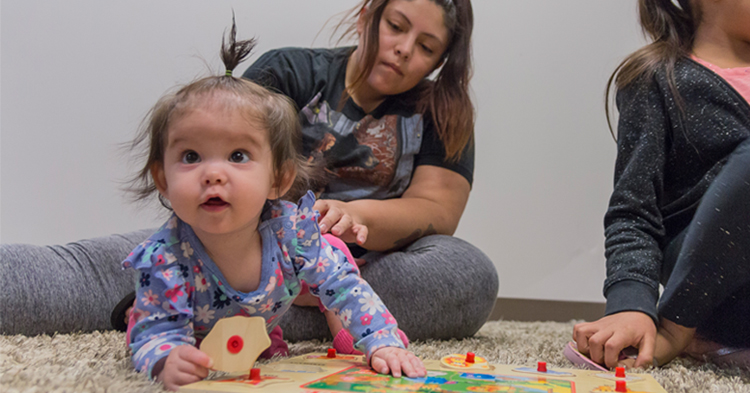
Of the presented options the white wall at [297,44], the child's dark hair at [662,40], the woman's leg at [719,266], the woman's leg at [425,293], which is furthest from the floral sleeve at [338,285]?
the white wall at [297,44]

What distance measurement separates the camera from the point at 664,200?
2.58ft

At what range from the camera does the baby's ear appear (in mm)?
563

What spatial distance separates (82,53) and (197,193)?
2.88 feet

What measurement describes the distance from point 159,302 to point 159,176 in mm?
127

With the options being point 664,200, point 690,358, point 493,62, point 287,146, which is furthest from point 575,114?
point 287,146

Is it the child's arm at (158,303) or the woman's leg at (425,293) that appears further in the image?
the woman's leg at (425,293)

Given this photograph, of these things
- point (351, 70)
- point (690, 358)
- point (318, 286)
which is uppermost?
point (351, 70)

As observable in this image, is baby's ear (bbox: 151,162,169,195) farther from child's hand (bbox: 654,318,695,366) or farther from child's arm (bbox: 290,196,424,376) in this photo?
child's hand (bbox: 654,318,695,366)

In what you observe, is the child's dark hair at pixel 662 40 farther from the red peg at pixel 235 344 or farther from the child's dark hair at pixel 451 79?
the red peg at pixel 235 344

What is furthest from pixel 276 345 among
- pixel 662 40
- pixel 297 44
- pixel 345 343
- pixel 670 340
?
pixel 297 44

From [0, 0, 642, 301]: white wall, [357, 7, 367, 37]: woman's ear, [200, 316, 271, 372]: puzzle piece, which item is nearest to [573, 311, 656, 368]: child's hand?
[200, 316, 271, 372]: puzzle piece

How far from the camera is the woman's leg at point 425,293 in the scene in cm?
83

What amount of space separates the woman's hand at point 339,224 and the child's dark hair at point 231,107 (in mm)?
94

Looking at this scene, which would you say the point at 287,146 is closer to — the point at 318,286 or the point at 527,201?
the point at 318,286
